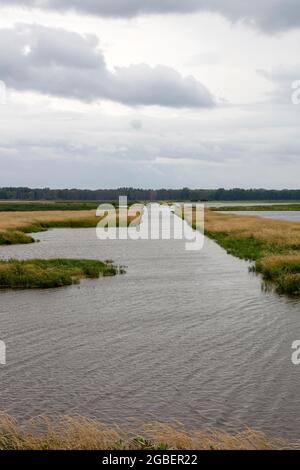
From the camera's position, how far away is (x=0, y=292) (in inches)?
1214

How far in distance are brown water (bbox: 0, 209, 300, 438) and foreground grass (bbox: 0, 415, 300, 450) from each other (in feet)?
2.78

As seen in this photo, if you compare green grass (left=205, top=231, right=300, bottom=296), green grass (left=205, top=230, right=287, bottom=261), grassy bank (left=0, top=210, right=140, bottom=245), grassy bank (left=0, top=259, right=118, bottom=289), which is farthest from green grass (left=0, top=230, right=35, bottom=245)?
grassy bank (left=0, top=259, right=118, bottom=289)

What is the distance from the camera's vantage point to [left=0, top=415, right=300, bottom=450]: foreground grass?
11023 millimetres

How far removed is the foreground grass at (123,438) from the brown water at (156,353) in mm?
848

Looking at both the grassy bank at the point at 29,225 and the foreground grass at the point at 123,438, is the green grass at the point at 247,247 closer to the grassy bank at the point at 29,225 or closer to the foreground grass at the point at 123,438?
the grassy bank at the point at 29,225

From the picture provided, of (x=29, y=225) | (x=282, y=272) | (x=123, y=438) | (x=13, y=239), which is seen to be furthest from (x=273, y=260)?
(x=29, y=225)

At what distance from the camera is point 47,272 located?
3384 centimetres

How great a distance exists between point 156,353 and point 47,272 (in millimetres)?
16131

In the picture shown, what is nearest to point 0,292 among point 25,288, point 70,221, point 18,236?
point 25,288

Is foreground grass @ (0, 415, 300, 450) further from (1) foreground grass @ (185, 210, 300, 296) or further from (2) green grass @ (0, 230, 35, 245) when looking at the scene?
(2) green grass @ (0, 230, 35, 245)

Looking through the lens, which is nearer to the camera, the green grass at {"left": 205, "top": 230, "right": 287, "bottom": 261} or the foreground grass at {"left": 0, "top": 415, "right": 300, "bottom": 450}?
the foreground grass at {"left": 0, "top": 415, "right": 300, "bottom": 450}

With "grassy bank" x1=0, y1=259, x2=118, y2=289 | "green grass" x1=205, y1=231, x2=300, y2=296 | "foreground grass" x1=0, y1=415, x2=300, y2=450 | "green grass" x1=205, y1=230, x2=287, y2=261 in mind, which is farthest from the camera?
"green grass" x1=205, y1=230, x2=287, y2=261

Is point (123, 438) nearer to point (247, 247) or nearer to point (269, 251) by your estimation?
point (269, 251)
